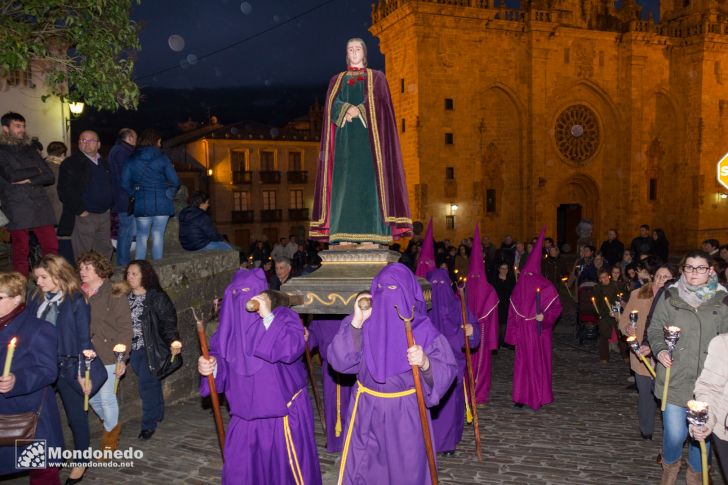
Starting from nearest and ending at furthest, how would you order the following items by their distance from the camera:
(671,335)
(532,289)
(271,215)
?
(671,335) < (532,289) < (271,215)

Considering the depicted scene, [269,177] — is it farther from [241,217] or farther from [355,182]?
[355,182]

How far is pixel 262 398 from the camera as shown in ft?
16.3

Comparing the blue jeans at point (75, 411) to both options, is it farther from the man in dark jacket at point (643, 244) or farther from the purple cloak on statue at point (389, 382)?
the man in dark jacket at point (643, 244)

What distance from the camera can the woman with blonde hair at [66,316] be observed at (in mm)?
5730

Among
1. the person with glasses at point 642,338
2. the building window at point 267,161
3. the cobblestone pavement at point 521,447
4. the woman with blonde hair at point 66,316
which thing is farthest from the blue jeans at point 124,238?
the building window at point 267,161

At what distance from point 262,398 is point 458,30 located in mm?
29024

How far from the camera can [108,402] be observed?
6.53 m

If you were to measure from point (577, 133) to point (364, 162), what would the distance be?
104 ft

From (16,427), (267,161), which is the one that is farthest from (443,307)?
(267,161)

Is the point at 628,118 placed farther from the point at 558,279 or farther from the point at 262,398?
the point at 262,398

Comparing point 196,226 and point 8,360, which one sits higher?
point 196,226

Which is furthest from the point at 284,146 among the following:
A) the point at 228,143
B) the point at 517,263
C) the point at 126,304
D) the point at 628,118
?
the point at 126,304

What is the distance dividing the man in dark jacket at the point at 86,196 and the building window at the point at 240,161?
35.0 m

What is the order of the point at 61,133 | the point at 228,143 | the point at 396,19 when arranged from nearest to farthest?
1. the point at 61,133
2. the point at 396,19
3. the point at 228,143
